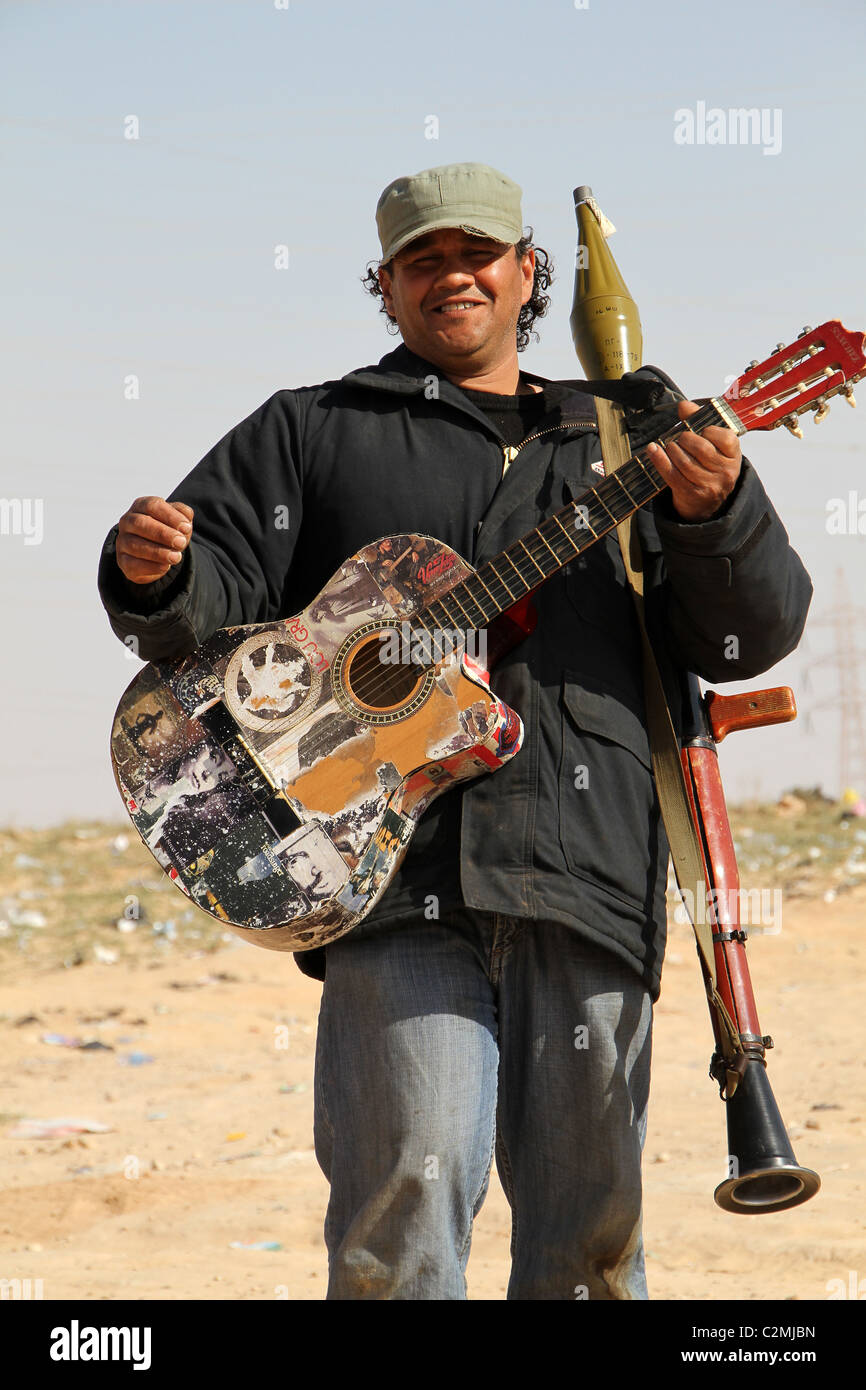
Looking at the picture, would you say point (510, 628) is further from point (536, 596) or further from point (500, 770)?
A: point (500, 770)

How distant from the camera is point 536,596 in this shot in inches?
108

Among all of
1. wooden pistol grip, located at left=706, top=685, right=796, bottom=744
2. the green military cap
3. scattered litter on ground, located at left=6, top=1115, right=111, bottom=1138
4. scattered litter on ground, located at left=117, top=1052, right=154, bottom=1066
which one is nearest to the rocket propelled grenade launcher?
wooden pistol grip, located at left=706, top=685, right=796, bottom=744

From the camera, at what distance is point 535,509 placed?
9.18 ft

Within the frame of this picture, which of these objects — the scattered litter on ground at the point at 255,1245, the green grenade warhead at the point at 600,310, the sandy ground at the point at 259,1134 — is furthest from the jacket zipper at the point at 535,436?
the scattered litter on ground at the point at 255,1245

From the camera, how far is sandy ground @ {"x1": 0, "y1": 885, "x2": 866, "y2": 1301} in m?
4.29

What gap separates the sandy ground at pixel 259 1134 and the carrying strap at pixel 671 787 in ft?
5.60

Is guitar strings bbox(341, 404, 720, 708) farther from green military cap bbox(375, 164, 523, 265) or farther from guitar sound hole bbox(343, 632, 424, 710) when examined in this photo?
green military cap bbox(375, 164, 523, 265)

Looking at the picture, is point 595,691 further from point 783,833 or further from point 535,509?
point 783,833

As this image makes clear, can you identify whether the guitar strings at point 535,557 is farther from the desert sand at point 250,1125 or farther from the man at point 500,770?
the desert sand at point 250,1125

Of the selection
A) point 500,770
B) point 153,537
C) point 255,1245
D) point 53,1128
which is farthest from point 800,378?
point 53,1128

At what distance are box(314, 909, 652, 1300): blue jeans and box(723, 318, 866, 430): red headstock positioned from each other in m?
1.06

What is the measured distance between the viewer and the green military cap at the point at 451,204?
2854mm

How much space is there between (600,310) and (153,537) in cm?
116
